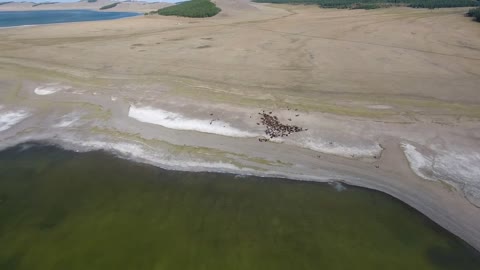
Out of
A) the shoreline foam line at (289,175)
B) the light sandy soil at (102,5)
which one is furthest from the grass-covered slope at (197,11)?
the shoreline foam line at (289,175)

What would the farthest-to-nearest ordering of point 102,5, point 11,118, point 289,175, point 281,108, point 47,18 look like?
1. point 102,5
2. point 47,18
3. point 281,108
4. point 11,118
5. point 289,175

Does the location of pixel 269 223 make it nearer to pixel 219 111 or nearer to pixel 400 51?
pixel 219 111

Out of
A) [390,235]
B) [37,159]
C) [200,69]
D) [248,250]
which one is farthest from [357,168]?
[200,69]

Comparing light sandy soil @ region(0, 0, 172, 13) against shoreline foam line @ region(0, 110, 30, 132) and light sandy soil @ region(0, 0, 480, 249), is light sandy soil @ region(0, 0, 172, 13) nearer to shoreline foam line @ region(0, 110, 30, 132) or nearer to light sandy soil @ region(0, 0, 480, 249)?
light sandy soil @ region(0, 0, 480, 249)

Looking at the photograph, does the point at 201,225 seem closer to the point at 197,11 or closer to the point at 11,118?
the point at 11,118

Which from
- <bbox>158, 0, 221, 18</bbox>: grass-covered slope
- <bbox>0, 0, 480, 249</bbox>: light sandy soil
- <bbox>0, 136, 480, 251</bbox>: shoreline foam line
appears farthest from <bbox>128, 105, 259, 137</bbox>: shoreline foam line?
<bbox>158, 0, 221, 18</bbox>: grass-covered slope

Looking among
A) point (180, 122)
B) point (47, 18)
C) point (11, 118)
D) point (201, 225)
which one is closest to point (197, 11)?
point (47, 18)
